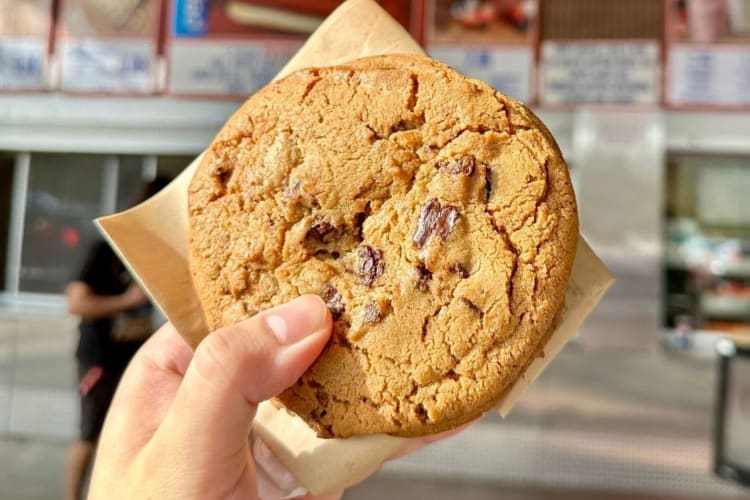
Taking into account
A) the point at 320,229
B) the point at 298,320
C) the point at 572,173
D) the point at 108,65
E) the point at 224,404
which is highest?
the point at 108,65

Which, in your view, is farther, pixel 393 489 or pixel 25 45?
pixel 393 489

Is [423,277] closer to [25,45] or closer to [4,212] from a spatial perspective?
[25,45]

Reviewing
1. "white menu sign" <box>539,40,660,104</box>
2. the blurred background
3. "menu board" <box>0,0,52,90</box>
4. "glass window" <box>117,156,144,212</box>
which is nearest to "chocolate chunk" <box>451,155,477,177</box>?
the blurred background

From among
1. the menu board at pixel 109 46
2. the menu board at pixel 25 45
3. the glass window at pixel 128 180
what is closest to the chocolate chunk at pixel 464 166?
the menu board at pixel 109 46

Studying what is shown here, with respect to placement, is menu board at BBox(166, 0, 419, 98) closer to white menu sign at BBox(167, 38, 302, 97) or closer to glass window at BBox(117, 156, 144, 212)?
white menu sign at BBox(167, 38, 302, 97)

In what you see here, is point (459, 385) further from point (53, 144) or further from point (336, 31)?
point (53, 144)

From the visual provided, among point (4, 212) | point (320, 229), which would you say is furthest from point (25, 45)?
point (320, 229)

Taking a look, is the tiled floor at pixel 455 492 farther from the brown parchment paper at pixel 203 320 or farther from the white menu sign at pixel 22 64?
the white menu sign at pixel 22 64
